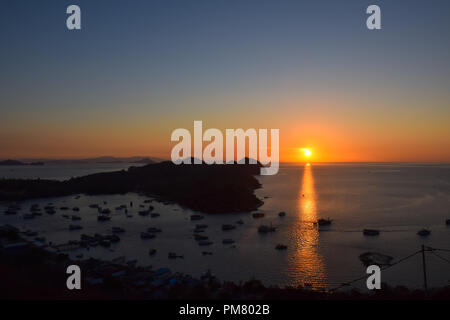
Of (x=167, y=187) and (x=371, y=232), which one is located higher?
(x=167, y=187)

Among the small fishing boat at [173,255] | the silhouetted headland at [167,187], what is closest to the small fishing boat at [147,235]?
the small fishing boat at [173,255]

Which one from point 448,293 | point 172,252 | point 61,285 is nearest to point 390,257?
point 448,293

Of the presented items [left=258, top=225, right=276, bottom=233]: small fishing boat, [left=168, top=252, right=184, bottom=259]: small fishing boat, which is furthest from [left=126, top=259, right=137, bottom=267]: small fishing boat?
[left=258, top=225, right=276, bottom=233]: small fishing boat

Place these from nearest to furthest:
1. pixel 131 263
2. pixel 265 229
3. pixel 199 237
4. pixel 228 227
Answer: pixel 131 263
pixel 199 237
pixel 265 229
pixel 228 227

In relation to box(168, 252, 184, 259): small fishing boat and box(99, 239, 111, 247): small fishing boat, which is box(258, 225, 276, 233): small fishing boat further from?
box(99, 239, 111, 247): small fishing boat

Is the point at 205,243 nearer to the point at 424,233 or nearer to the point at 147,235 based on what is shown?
the point at 147,235

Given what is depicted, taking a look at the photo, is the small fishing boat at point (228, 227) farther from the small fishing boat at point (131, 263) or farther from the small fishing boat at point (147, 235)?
the small fishing boat at point (131, 263)

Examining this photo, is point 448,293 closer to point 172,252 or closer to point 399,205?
point 172,252

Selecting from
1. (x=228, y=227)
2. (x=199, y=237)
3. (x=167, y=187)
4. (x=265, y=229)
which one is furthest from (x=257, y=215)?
(x=167, y=187)

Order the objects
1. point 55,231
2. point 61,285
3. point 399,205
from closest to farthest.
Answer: point 61,285
point 55,231
point 399,205
